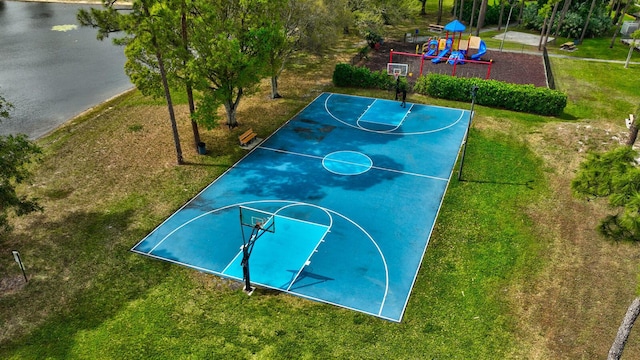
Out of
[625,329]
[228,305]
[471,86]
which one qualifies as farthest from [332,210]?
[471,86]

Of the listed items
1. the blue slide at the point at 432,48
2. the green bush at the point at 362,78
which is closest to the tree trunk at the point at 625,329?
the green bush at the point at 362,78

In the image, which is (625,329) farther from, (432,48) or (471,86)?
(432,48)

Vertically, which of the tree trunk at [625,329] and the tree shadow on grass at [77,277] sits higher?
the tree trunk at [625,329]

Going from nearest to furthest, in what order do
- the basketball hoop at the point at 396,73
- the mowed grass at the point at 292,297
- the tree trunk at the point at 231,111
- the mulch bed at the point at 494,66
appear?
the mowed grass at the point at 292,297 < the tree trunk at the point at 231,111 < the basketball hoop at the point at 396,73 < the mulch bed at the point at 494,66

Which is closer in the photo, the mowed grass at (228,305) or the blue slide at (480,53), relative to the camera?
the mowed grass at (228,305)

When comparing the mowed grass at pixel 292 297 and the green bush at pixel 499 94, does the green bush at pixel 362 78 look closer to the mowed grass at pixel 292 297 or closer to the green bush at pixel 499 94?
the green bush at pixel 499 94

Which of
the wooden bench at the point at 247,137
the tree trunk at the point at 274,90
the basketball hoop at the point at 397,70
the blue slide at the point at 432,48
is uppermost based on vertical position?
the blue slide at the point at 432,48

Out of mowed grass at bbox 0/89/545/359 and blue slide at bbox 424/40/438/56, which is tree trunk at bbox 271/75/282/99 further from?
blue slide at bbox 424/40/438/56
